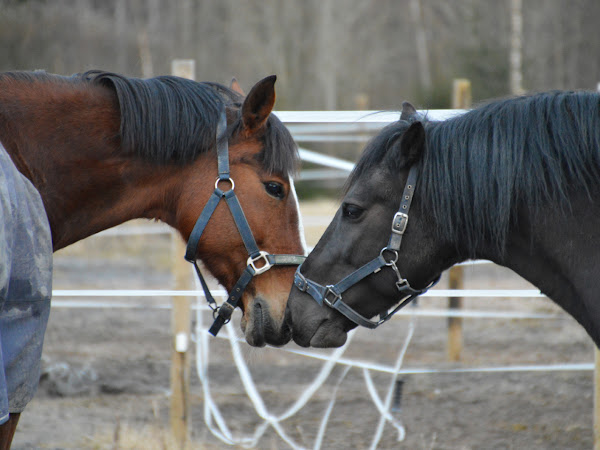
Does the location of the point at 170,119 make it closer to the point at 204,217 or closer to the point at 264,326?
the point at 204,217

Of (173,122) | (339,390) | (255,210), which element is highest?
(173,122)

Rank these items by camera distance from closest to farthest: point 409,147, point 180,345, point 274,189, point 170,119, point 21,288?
1. point 21,288
2. point 409,147
3. point 170,119
4. point 274,189
5. point 180,345

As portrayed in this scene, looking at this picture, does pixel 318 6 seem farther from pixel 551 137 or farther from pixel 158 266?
pixel 551 137

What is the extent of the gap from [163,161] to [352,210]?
75 centimetres

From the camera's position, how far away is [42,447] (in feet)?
11.6

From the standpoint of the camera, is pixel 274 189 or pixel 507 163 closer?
pixel 507 163

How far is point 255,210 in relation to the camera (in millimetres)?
2418

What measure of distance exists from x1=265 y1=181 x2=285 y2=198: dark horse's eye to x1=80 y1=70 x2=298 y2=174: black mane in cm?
6

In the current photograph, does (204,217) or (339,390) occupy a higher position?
(204,217)

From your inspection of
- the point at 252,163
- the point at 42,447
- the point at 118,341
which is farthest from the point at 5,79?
the point at 118,341

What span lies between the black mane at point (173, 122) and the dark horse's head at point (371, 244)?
36 cm

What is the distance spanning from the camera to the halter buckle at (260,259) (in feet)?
7.89

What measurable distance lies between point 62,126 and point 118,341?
163 inches

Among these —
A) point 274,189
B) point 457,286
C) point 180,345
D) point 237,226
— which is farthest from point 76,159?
point 457,286
